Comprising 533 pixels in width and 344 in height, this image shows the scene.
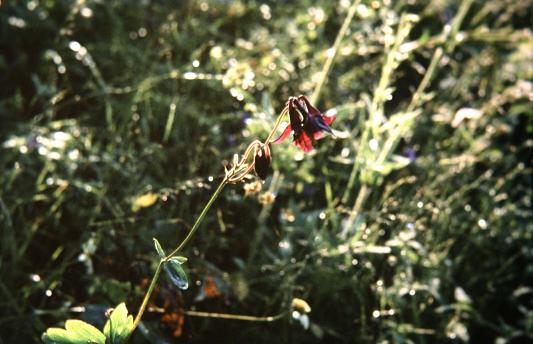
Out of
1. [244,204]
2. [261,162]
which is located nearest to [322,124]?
[261,162]

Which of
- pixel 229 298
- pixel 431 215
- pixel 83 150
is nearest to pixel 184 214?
pixel 229 298

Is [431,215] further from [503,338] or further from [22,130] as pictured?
[22,130]

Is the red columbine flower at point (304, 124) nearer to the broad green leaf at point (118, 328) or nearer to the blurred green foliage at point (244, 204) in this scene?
the blurred green foliage at point (244, 204)

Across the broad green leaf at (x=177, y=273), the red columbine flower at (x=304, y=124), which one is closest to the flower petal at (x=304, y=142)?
the red columbine flower at (x=304, y=124)

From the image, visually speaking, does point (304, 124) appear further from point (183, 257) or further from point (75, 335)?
point (75, 335)

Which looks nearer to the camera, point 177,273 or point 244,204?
point 177,273

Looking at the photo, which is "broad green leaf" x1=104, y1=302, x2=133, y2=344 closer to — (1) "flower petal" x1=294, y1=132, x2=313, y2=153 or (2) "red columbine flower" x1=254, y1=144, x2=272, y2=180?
(2) "red columbine flower" x1=254, y1=144, x2=272, y2=180
